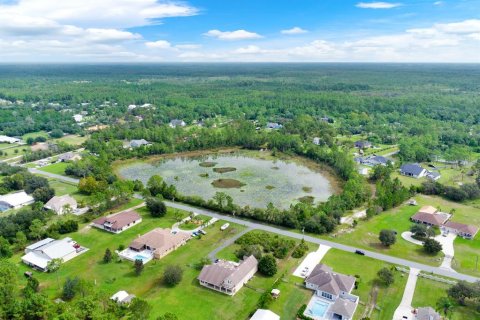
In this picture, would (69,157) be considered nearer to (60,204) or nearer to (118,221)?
(60,204)

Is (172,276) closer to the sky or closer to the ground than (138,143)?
closer to the ground

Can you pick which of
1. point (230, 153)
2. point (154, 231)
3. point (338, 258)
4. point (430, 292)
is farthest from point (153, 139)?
point (430, 292)

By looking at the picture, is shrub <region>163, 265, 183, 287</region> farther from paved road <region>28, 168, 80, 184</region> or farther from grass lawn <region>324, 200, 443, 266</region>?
paved road <region>28, 168, 80, 184</region>

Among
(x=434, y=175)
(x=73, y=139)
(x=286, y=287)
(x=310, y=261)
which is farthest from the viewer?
(x=73, y=139)

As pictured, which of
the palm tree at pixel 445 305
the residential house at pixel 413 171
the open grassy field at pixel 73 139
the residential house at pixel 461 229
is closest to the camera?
the palm tree at pixel 445 305

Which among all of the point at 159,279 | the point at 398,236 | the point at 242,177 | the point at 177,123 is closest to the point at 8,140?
the point at 177,123

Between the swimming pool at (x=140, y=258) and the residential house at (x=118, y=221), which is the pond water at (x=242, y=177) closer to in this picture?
the residential house at (x=118, y=221)

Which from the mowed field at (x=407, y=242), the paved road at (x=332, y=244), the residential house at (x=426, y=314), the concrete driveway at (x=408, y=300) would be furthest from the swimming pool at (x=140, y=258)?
the residential house at (x=426, y=314)
